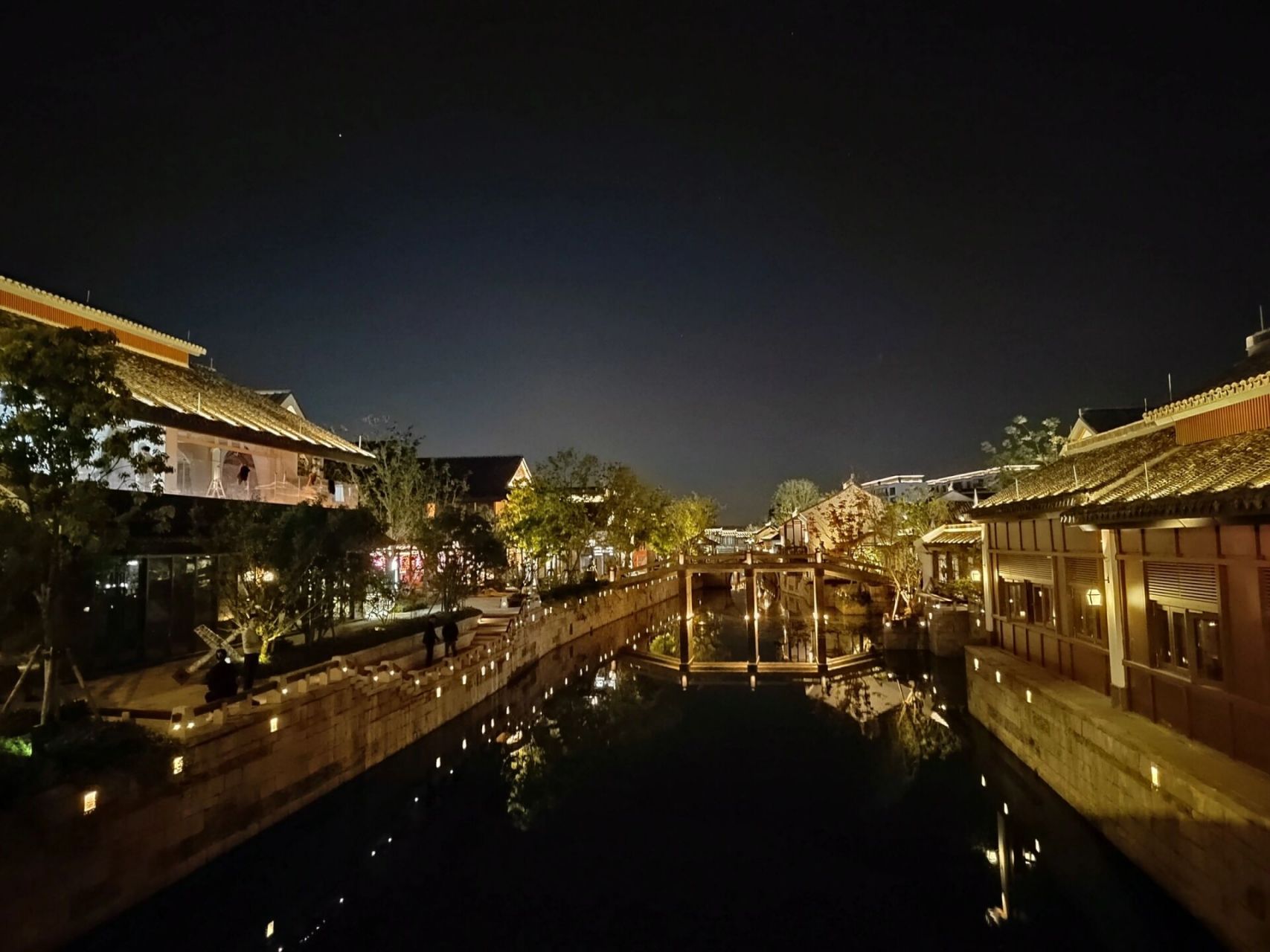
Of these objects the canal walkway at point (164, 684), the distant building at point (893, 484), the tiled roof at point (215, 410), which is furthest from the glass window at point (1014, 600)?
the distant building at point (893, 484)

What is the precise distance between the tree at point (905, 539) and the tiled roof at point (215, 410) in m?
23.9

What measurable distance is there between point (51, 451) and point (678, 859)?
462 inches

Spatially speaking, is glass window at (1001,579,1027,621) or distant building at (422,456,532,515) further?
distant building at (422,456,532,515)

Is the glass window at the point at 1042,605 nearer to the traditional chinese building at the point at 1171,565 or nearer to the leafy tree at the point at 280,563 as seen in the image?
the traditional chinese building at the point at 1171,565

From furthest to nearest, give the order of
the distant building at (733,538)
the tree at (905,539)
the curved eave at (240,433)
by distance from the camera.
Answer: the distant building at (733,538), the tree at (905,539), the curved eave at (240,433)

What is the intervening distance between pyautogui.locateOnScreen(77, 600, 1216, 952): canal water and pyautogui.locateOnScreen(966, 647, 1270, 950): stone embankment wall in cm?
51

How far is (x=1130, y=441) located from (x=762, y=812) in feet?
35.7

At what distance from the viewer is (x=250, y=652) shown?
599 inches

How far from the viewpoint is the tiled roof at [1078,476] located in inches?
548

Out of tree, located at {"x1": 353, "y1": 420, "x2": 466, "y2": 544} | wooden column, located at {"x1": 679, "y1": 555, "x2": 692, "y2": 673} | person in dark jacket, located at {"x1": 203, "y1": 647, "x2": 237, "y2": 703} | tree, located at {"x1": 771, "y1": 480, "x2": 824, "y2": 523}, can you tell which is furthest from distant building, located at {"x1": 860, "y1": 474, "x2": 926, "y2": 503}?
person in dark jacket, located at {"x1": 203, "y1": 647, "x2": 237, "y2": 703}

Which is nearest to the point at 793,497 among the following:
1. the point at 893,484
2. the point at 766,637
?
the point at 893,484

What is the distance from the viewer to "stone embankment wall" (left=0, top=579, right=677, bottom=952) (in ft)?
28.5

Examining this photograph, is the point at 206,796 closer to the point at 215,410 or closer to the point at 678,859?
the point at 678,859

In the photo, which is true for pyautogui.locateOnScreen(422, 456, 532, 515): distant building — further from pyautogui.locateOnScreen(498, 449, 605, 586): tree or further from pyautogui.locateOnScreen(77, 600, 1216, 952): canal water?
pyautogui.locateOnScreen(77, 600, 1216, 952): canal water
